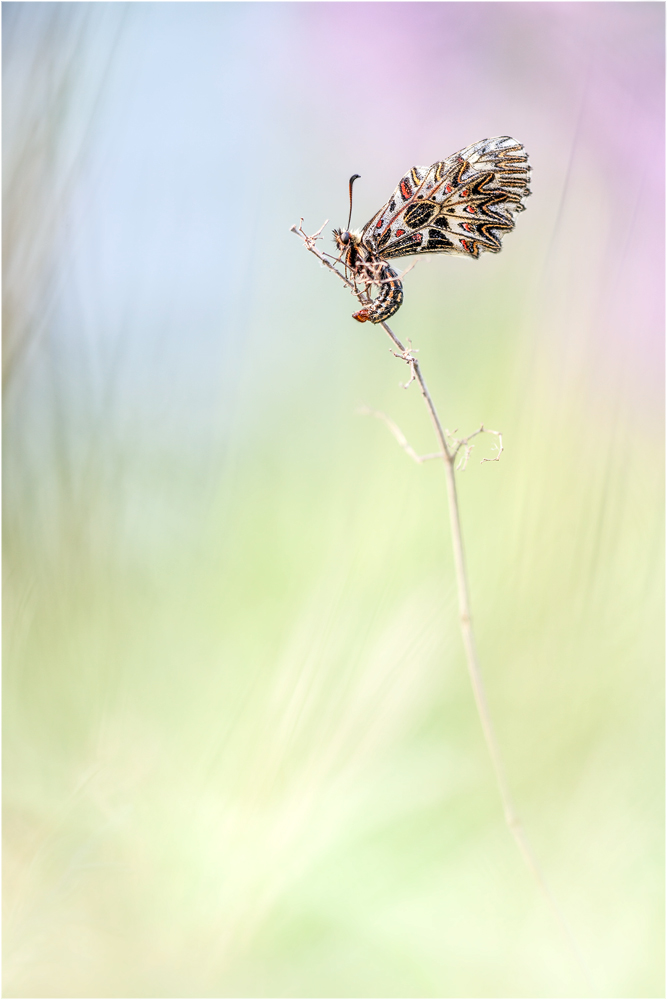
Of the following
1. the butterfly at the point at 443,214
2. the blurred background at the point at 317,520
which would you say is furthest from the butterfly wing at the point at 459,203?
the blurred background at the point at 317,520

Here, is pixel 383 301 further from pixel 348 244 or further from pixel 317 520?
pixel 317 520

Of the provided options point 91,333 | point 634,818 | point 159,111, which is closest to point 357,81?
point 159,111

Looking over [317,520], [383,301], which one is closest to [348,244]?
[383,301]

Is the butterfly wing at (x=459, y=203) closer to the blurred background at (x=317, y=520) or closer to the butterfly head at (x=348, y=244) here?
the butterfly head at (x=348, y=244)

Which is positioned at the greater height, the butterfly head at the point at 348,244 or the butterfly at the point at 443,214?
the butterfly at the point at 443,214

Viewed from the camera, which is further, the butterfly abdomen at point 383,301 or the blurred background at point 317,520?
the blurred background at point 317,520

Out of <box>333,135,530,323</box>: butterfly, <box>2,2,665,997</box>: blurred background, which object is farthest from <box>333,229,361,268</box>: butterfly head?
<box>2,2,665,997</box>: blurred background

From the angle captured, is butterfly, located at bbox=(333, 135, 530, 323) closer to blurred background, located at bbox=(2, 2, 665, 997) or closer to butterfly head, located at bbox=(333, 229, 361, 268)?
butterfly head, located at bbox=(333, 229, 361, 268)

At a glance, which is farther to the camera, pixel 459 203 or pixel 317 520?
pixel 317 520
